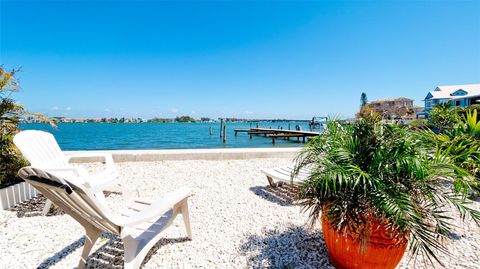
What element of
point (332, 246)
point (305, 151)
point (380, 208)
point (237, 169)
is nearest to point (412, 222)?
point (380, 208)

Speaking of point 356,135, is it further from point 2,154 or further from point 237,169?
point 2,154

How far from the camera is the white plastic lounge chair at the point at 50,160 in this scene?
2920 millimetres

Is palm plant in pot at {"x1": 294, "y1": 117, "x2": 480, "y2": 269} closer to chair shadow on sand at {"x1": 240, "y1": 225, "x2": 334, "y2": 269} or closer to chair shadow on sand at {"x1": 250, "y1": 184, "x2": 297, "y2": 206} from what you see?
chair shadow on sand at {"x1": 240, "y1": 225, "x2": 334, "y2": 269}

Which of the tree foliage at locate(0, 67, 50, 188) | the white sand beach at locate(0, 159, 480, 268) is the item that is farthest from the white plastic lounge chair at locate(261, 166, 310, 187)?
the tree foliage at locate(0, 67, 50, 188)

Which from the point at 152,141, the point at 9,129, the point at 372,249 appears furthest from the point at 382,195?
the point at 152,141

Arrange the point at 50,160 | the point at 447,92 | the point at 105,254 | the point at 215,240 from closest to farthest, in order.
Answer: the point at 105,254 < the point at 215,240 < the point at 50,160 < the point at 447,92

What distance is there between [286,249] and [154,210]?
1.33 m

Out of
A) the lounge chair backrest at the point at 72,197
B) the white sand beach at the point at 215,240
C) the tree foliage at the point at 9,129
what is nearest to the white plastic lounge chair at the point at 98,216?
the lounge chair backrest at the point at 72,197

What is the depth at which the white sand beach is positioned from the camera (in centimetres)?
200

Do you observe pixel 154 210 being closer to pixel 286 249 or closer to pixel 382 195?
pixel 286 249

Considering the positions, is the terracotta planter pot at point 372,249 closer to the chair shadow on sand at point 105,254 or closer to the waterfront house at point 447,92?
the chair shadow on sand at point 105,254

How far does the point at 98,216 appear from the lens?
5.23ft

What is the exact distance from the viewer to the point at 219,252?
7.04ft

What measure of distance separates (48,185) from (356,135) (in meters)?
2.35
